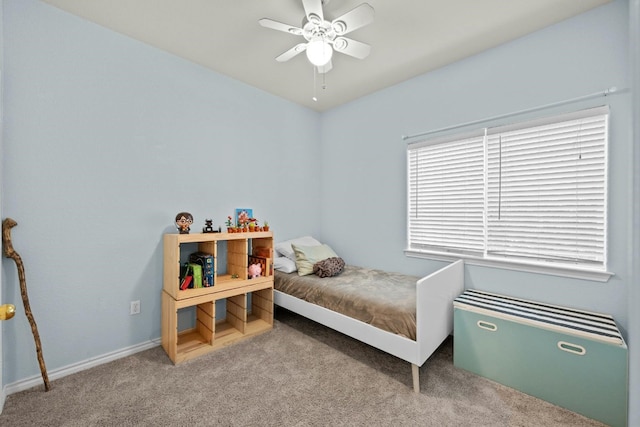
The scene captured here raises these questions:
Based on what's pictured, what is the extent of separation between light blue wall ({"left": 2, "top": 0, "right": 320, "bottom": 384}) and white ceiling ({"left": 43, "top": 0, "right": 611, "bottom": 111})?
216 mm

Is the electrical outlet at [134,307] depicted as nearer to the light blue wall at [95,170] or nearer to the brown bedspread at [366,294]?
the light blue wall at [95,170]

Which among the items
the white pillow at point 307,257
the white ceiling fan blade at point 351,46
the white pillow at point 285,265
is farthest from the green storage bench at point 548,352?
the white ceiling fan blade at point 351,46

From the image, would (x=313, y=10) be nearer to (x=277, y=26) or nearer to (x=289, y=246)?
(x=277, y=26)

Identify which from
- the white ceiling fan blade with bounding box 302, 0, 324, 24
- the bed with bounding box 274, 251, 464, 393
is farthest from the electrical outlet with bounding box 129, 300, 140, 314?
the white ceiling fan blade with bounding box 302, 0, 324, 24

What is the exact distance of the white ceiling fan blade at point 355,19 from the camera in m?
1.74

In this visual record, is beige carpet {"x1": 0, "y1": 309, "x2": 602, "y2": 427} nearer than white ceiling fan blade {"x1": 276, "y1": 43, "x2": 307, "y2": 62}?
Yes

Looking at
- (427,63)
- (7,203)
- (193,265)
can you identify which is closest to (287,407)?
(193,265)

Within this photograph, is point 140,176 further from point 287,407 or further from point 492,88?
point 492,88

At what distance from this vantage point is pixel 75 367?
7.00 ft

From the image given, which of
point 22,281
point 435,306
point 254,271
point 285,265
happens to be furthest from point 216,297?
point 435,306

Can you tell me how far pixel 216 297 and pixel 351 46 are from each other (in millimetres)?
2266

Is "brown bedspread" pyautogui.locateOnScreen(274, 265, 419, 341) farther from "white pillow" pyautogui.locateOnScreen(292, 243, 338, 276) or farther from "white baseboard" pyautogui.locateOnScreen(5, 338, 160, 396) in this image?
"white baseboard" pyautogui.locateOnScreen(5, 338, 160, 396)

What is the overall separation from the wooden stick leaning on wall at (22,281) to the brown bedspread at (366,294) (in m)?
1.79

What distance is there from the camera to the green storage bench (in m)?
1.68
